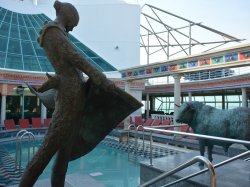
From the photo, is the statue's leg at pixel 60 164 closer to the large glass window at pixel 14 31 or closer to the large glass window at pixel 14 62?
the large glass window at pixel 14 62

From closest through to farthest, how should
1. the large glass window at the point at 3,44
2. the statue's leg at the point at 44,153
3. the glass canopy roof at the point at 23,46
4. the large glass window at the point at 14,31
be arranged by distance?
the statue's leg at the point at 44,153
the glass canopy roof at the point at 23,46
the large glass window at the point at 3,44
the large glass window at the point at 14,31

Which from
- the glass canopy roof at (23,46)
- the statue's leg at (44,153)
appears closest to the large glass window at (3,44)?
the glass canopy roof at (23,46)

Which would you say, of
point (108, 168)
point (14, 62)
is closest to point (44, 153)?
point (108, 168)

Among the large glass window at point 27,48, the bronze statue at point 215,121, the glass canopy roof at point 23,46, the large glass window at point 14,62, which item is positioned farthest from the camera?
the large glass window at point 27,48

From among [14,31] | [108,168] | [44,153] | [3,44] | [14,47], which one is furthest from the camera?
[14,31]

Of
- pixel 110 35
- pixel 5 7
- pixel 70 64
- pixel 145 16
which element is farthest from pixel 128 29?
pixel 70 64

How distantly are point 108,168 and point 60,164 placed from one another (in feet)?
16.7

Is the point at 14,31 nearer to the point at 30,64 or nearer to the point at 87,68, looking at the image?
the point at 30,64

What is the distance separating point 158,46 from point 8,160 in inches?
843

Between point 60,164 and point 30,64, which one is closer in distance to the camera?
point 60,164

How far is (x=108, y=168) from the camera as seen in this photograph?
7324mm

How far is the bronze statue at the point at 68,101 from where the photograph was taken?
2322mm

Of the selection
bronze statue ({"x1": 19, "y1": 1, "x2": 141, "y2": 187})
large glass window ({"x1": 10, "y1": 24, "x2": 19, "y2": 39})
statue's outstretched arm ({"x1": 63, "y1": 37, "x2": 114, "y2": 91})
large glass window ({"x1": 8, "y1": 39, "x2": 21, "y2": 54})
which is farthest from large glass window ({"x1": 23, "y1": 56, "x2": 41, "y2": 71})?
statue's outstretched arm ({"x1": 63, "y1": 37, "x2": 114, "y2": 91})

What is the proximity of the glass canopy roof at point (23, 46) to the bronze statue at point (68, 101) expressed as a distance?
14543mm
